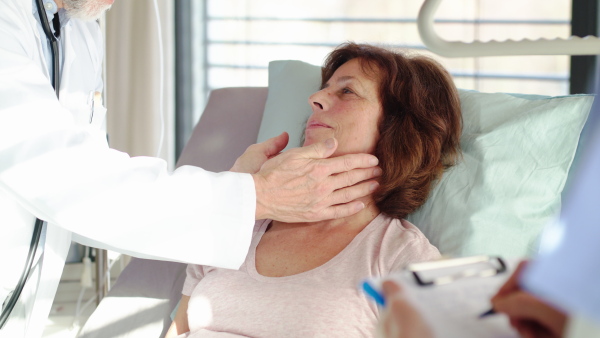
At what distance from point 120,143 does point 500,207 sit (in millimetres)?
1974

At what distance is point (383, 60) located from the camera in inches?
59.5

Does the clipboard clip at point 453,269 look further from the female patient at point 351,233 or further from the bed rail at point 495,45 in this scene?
the female patient at point 351,233

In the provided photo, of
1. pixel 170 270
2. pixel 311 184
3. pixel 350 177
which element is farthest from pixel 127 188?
pixel 170 270

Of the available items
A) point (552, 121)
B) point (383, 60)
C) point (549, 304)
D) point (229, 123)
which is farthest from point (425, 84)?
point (549, 304)

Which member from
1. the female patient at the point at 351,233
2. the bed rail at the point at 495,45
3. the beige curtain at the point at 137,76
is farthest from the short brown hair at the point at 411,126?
the beige curtain at the point at 137,76

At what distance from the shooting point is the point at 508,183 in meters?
1.41

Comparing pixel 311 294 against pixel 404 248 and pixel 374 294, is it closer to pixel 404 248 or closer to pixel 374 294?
pixel 404 248

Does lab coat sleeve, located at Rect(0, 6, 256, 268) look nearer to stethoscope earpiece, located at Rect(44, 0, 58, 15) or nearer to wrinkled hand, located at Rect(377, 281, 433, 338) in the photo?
stethoscope earpiece, located at Rect(44, 0, 58, 15)

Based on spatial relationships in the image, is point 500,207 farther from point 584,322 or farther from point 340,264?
point 584,322

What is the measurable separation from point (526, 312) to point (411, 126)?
104 cm

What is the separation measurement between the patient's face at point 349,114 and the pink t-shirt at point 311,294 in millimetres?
207

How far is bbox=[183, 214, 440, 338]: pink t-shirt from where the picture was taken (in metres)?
1.19

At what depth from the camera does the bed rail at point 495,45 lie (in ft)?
2.02

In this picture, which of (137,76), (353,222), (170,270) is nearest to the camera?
(353,222)
